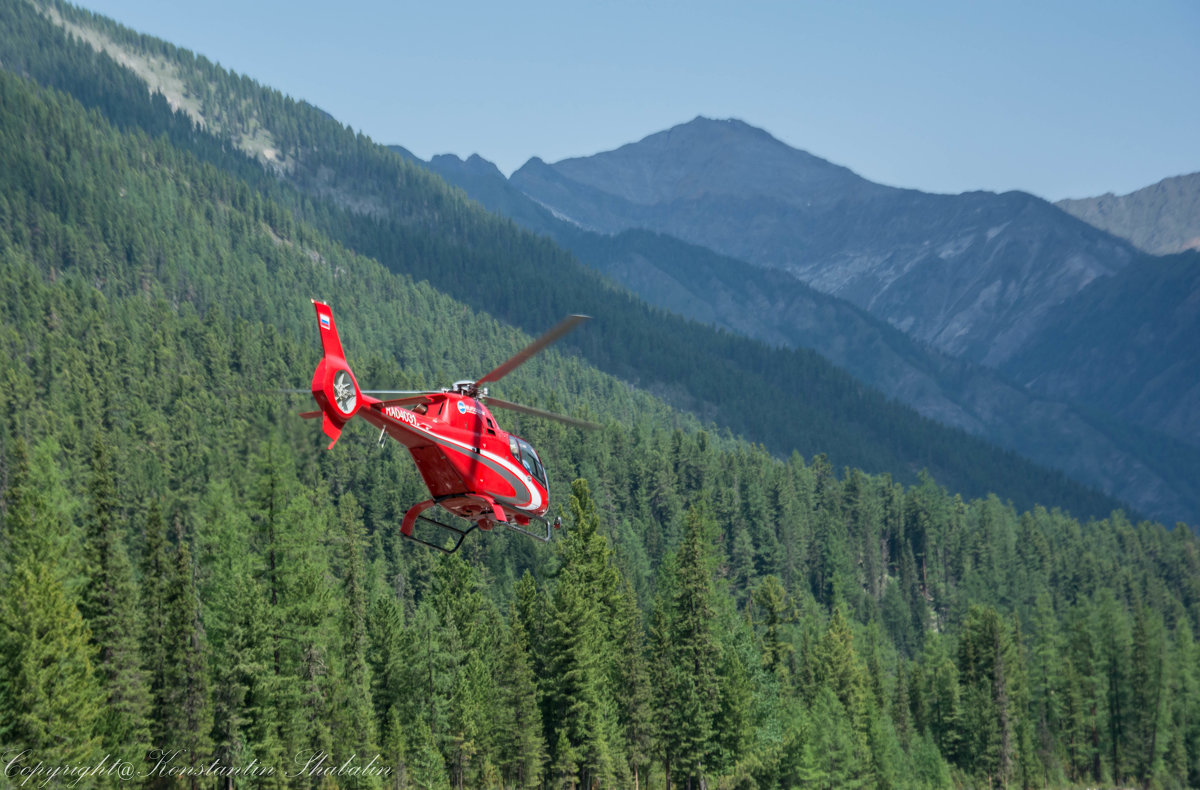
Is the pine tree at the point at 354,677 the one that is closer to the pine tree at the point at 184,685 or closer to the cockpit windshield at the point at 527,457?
the pine tree at the point at 184,685

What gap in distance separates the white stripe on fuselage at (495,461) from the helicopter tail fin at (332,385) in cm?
169

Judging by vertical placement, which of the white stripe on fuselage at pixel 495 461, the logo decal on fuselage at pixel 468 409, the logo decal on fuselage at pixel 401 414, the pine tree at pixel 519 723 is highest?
the logo decal on fuselage at pixel 468 409

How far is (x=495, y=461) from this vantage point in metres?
32.2

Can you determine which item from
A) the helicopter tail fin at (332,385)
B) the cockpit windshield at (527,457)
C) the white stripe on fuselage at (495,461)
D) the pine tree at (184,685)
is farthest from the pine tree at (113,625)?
the helicopter tail fin at (332,385)

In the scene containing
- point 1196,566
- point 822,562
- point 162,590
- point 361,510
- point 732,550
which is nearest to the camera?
point 162,590

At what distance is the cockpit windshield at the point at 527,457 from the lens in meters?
33.3

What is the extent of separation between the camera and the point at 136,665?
1807 inches

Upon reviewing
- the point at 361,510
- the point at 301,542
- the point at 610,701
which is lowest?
the point at 361,510

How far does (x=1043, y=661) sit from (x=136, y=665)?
92952 mm

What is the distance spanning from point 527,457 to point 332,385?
8497mm

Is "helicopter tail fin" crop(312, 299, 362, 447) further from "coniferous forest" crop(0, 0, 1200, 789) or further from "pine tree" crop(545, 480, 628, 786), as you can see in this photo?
"pine tree" crop(545, 480, 628, 786)

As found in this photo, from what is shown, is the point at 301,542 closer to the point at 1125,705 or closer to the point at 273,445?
the point at 273,445

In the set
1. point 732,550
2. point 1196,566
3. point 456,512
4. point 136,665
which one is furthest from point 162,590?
point 1196,566

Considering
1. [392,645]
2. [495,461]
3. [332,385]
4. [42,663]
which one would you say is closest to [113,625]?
[42,663]
